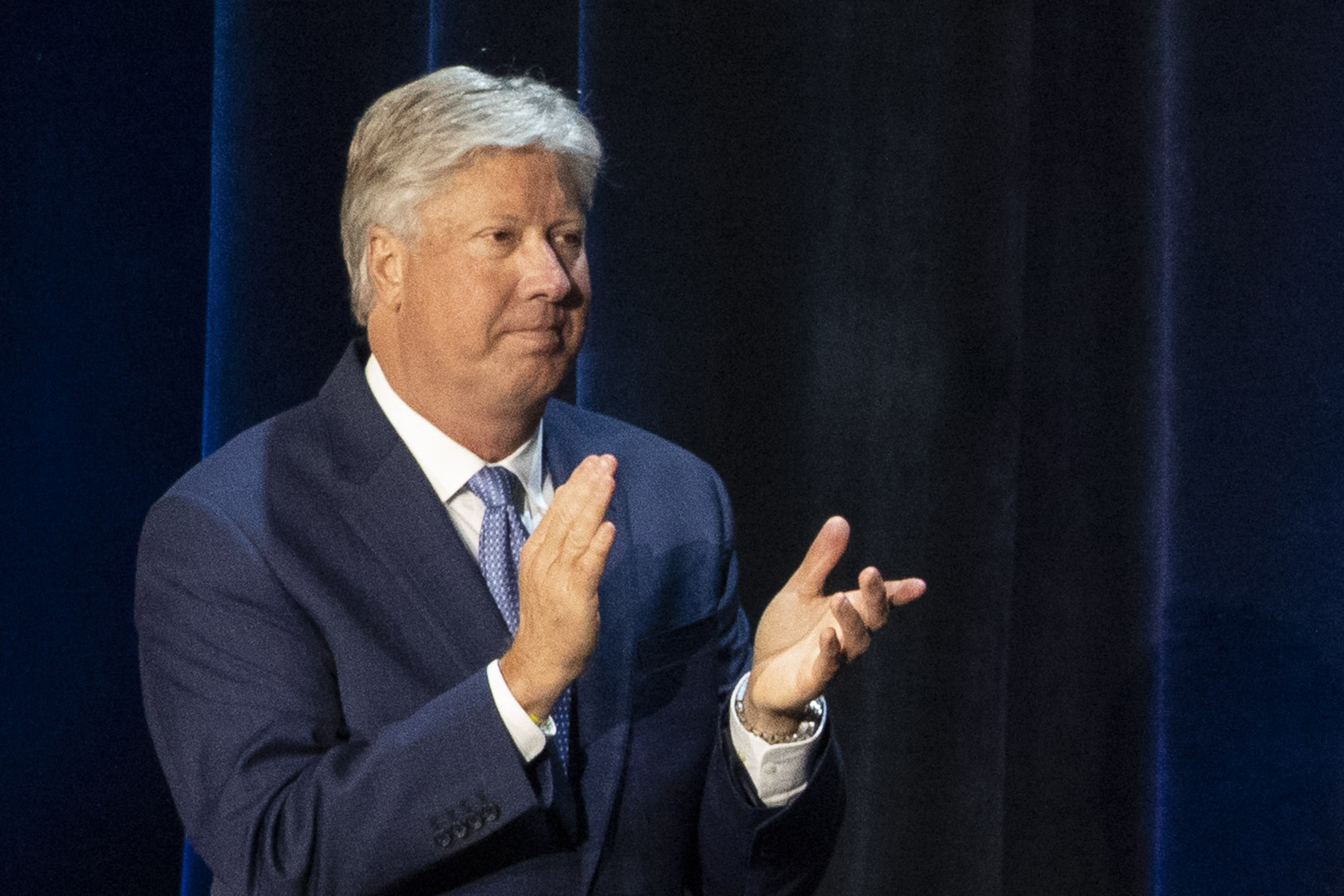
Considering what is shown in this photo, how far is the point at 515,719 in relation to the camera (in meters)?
Result: 1.11

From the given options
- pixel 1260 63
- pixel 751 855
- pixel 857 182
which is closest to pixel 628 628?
pixel 751 855

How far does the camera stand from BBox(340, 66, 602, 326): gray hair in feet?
4.18

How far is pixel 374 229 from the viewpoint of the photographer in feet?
4.39

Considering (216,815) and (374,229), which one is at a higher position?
(374,229)

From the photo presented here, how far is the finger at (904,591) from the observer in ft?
4.00

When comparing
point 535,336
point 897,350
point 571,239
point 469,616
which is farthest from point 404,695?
point 897,350

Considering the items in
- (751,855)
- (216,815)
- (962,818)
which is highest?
(216,815)

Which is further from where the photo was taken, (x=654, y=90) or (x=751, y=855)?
(x=654, y=90)

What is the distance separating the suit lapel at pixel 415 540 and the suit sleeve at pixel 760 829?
0.26 m

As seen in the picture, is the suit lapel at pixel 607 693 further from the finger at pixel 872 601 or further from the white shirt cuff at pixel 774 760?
the finger at pixel 872 601

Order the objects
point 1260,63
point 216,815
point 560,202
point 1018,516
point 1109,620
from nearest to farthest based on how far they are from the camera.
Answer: point 216,815 → point 560,202 → point 1260,63 → point 1109,620 → point 1018,516

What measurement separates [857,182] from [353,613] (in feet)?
3.28

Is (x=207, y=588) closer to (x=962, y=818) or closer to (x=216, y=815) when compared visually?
(x=216, y=815)

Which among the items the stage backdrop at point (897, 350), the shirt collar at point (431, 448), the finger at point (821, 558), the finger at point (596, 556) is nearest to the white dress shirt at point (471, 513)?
the shirt collar at point (431, 448)
